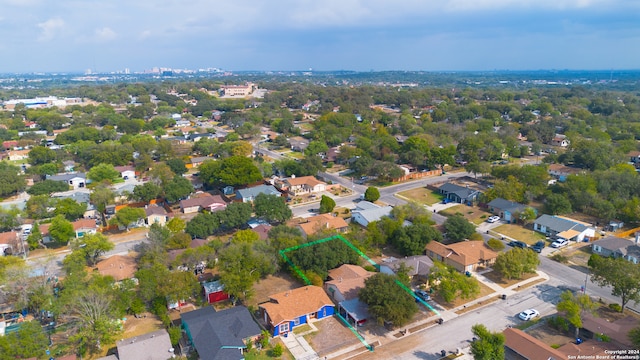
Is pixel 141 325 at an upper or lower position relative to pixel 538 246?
lower

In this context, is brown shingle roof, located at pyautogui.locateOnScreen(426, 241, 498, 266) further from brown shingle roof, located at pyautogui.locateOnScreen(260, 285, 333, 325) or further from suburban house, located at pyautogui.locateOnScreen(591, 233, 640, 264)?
brown shingle roof, located at pyautogui.locateOnScreen(260, 285, 333, 325)

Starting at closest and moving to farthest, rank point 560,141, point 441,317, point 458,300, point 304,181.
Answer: point 441,317 < point 458,300 < point 304,181 < point 560,141

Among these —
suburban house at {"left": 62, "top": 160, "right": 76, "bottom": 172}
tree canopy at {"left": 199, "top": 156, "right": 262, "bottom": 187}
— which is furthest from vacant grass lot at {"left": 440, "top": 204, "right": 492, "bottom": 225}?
suburban house at {"left": 62, "top": 160, "right": 76, "bottom": 172}

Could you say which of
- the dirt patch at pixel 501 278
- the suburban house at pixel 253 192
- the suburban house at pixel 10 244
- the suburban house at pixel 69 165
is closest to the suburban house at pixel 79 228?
the suburban house at pixel 10 244

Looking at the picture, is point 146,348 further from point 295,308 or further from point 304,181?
point 304,181

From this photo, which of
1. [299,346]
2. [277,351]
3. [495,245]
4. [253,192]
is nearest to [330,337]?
[299,346]

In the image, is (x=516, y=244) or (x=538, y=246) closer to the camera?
(x=538, y=246)
